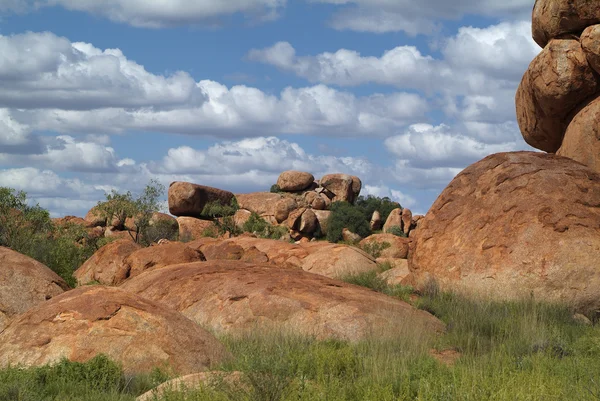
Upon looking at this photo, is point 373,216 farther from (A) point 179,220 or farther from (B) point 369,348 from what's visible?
(B) point 369,348

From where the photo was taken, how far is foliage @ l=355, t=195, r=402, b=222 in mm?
57500

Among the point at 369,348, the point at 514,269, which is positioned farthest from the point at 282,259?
the point at 369,348

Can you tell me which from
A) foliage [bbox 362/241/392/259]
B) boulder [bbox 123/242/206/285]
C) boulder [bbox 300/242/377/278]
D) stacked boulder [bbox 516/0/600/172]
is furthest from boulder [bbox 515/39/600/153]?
boulder [bbox 123/242/206/285]

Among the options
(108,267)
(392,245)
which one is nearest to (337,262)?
(108,267)

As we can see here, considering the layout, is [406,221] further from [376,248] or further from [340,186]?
[376,248]

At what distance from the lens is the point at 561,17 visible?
20578mm

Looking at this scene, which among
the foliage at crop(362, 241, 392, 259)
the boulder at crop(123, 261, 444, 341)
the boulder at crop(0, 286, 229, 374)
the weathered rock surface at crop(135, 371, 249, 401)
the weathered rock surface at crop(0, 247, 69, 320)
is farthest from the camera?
the foliage at crop(362, 241, 392, 259)

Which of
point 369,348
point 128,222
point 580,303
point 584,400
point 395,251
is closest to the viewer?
point 584,400

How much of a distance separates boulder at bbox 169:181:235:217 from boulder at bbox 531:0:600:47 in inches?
1451

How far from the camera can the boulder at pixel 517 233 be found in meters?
13.1

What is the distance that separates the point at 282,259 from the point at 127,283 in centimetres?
856

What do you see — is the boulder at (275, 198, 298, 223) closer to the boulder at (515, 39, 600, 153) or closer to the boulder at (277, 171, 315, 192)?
the boulder at (277, 171, 315, 192)

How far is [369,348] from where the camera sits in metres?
9.19

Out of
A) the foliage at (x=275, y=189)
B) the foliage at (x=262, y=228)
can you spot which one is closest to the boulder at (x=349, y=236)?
the foliage at (x=262, y=228)
